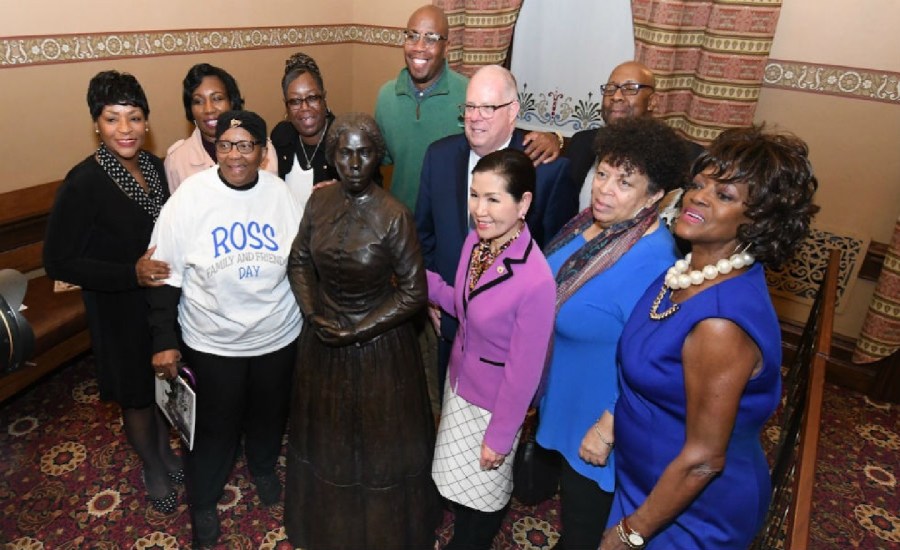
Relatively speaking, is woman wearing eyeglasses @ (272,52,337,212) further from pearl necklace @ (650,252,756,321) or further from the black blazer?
pearl necklace @ (650,252,756,321)

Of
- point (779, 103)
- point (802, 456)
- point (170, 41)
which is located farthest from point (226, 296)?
point (779, 103)

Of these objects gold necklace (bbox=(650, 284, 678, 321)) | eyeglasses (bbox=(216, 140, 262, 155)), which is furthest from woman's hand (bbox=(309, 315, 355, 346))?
gold necklace (bbox=(650, 284, 678, 321))

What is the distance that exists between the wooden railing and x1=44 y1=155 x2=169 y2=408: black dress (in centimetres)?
208

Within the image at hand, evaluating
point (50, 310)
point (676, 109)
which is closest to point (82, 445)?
point (50, 310)

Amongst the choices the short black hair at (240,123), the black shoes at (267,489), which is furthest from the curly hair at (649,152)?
the black shoes at (267,489)

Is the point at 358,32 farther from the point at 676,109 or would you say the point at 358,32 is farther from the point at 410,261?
the point at 410,261

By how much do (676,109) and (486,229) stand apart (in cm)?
241

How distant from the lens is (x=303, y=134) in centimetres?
260

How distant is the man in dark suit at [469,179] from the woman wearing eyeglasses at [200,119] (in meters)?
0.90

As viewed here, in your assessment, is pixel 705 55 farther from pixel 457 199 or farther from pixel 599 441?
pixel 599 441

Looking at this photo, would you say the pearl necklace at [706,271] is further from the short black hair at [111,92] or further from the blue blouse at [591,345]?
the short black hair at [111,92]

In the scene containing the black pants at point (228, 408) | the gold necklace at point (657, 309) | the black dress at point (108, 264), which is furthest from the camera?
the black pants at point (228, 408)

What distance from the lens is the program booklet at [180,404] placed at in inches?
79.3

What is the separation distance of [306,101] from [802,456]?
2167 millimetres
